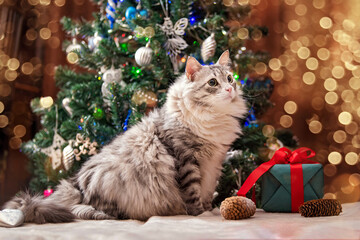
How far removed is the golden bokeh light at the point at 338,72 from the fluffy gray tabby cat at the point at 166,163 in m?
1.52

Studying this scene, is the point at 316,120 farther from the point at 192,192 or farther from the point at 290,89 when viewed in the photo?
the point at 192,192

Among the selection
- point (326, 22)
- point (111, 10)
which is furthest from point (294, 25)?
point (111, 10)

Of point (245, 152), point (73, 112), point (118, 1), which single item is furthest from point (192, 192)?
point (118, 1)

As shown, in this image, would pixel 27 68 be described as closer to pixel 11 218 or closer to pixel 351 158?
pixel 11 218

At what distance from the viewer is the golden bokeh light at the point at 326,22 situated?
8.54 feet

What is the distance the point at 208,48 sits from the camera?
5.18 feet

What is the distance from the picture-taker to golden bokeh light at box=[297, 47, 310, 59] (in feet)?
8.76

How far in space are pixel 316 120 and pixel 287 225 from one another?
1891 mm

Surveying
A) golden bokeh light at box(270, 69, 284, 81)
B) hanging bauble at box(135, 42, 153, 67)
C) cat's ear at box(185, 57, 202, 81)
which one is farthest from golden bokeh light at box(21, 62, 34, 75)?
golden bokeh light at box(270, 69, 284, 81)

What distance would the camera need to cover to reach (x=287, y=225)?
0.97 metres

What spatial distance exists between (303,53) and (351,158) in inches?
36.4

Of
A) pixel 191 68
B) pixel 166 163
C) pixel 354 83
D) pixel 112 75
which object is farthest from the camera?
pixel 354 83

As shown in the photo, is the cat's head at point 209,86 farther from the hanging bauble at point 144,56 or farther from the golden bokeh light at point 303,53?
the golden bokeh light at point 303,53

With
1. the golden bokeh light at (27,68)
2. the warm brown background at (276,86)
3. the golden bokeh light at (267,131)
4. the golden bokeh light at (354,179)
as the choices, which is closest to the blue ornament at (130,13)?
the golden bokeh light at (267,131)
